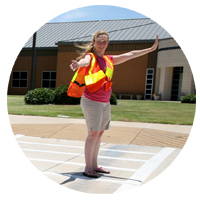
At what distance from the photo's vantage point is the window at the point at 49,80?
32406 mm

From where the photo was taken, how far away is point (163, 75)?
86.9 ft

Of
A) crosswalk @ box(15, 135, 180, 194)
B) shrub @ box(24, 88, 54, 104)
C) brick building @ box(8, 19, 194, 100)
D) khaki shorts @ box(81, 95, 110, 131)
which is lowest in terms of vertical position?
crosswalk @ box(15, 135, 180, 194)

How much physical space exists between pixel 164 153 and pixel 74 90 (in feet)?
8.42

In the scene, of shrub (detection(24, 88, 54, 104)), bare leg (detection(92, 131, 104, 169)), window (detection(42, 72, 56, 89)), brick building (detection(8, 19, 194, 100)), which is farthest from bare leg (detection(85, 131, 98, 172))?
window (detection(42, 72, 56, 89))

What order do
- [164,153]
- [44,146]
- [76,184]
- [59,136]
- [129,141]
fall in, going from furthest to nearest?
1. [59,136]
2. [129,141]
3. [44,146]
4. [164,153]
5. [76,184]

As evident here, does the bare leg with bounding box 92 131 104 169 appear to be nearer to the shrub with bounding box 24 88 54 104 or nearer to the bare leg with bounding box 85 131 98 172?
the bare leg with bounding box 85 131 98 172

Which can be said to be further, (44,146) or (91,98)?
(44,146)

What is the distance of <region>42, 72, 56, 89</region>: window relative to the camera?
3241 centimetres

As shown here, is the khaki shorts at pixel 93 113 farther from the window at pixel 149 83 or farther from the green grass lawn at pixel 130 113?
the window at pixel 149 83

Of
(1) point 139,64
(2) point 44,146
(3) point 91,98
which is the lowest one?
(2) point 44,146

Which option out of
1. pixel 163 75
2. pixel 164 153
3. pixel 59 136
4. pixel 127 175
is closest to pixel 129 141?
pixel 164 153

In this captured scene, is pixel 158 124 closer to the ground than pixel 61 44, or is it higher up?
closer to the ground

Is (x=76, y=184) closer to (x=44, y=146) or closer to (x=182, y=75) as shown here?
(x=44, y=146)

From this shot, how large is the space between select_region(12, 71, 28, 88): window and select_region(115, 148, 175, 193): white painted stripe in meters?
29.3
